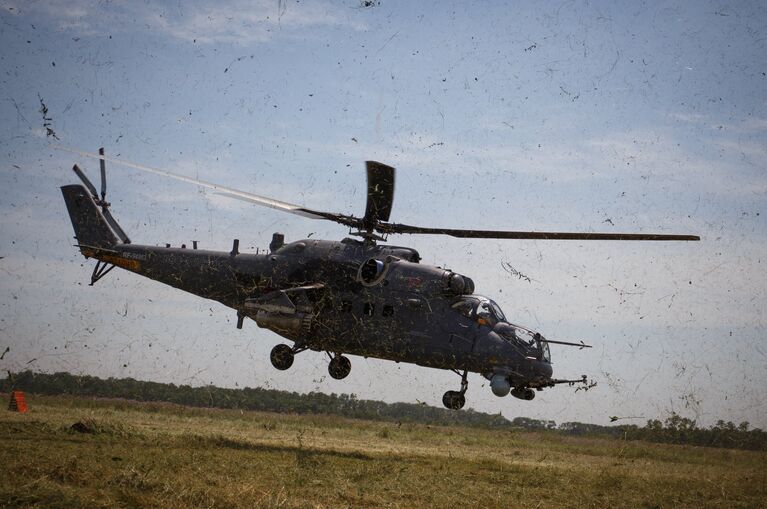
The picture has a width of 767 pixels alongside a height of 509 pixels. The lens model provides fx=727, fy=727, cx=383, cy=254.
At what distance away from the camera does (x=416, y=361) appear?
60.3 feet

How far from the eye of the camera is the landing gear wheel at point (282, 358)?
762 inches

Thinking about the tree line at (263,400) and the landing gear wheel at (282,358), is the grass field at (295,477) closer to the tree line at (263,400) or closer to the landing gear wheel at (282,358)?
the landing gear wheel at (282,358)

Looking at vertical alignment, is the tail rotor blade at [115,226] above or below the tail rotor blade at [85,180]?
below

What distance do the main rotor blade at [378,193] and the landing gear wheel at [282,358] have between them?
3932 mm

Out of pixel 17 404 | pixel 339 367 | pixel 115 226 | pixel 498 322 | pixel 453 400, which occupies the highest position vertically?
pixel 115 226

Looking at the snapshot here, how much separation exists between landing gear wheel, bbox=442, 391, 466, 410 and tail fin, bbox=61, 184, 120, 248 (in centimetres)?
1161

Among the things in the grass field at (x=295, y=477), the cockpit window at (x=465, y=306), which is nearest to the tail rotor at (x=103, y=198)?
the grass field at (x=295, y=477)

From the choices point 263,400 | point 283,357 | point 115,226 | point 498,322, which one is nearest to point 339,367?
point 283,357

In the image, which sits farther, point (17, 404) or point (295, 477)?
point (17, 404)

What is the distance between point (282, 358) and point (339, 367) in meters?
1.67

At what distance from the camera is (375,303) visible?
18469mm

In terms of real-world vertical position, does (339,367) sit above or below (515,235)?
below

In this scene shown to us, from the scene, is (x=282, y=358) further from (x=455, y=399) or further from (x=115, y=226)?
(x=115, y=226)

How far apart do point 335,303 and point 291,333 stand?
4.71 ft
